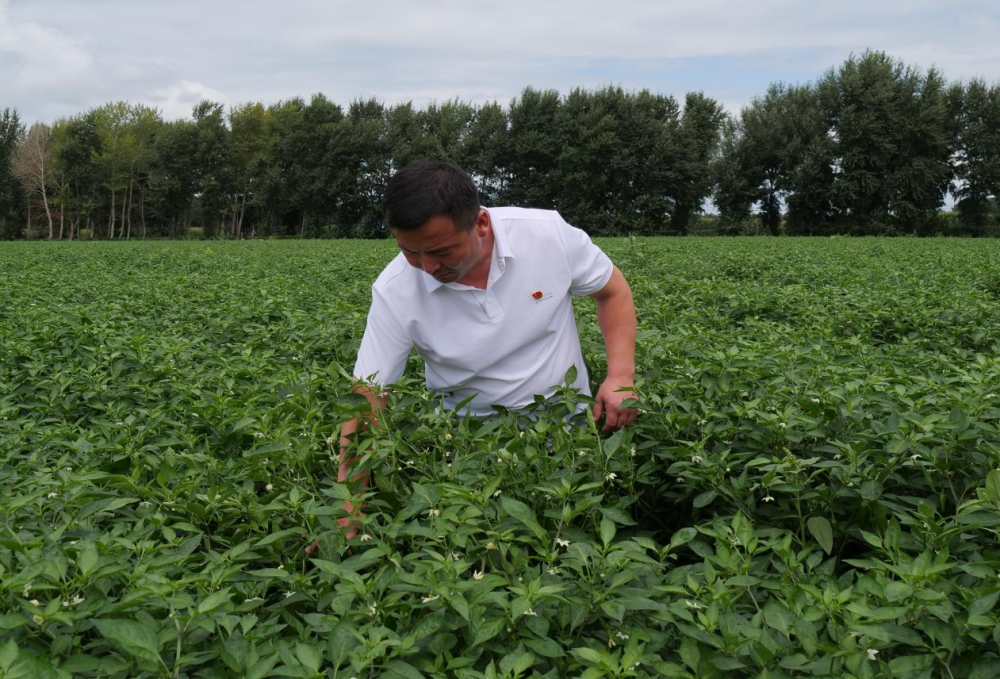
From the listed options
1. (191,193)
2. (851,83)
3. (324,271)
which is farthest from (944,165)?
(191,193)

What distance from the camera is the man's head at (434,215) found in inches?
94.6

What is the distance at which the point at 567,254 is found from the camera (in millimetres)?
3018

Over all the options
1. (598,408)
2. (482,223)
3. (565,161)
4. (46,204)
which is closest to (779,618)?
(598,408)

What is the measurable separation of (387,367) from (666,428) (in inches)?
37.5

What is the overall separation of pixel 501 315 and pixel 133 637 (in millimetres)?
1716

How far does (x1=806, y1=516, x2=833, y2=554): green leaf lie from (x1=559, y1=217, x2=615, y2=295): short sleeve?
49.8 inches

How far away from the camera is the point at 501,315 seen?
115 inches

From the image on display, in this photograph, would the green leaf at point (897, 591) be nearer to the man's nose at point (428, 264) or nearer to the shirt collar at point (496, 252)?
the man's nose at point (428, 264)

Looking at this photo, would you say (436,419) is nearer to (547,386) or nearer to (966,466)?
(547,386)

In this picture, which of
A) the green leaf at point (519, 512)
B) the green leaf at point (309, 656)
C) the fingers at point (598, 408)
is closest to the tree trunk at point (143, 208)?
the fingers at point (598, 408)

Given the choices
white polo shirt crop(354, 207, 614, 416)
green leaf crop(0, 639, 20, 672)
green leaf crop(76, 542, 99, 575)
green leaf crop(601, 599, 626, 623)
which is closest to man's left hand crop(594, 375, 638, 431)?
white polo shirt crop(354, 207, 614, 416)

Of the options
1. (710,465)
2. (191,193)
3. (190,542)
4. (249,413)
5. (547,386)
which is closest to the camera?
(190,542)

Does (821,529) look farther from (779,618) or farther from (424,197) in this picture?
(424,197)

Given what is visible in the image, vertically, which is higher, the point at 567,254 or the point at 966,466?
the point at 567,254
